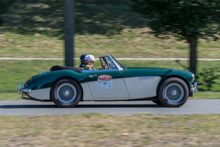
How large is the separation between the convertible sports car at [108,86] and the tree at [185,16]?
139 inches

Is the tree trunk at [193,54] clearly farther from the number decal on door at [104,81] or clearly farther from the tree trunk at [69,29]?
the number decal on door at [104,81]

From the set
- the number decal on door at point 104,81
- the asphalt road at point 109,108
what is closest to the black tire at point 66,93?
the asphalt road at point 109,108

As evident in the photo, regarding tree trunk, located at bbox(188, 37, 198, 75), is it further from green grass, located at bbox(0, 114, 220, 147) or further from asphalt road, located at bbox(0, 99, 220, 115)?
green grass, located at bbox(0, 114, 220, 147)

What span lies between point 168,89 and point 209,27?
13.6 feet

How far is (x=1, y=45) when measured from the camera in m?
20.9

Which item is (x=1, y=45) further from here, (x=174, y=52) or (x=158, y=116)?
(x=158, y=116)

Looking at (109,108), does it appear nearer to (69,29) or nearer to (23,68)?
(69,29)

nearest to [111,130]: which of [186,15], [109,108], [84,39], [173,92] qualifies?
[109,108]

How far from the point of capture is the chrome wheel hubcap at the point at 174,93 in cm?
839

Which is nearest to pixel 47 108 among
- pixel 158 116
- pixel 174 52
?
pixel 158 116

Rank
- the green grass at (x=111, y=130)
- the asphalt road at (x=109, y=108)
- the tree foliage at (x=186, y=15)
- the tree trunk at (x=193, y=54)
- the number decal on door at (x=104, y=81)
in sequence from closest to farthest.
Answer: the green grass at (x=111, y=130) < the asphalt road at (x=109, y=108) < the number decal on door at (x=104, y=81) < the tree foliage at (x=186, y=15) < the tree trunk at (x=193, y=54)

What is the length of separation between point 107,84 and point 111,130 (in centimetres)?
271

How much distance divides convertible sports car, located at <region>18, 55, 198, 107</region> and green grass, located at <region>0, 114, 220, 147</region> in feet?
4.73

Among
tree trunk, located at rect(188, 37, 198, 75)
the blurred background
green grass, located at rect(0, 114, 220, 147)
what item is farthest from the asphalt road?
the blurred background
